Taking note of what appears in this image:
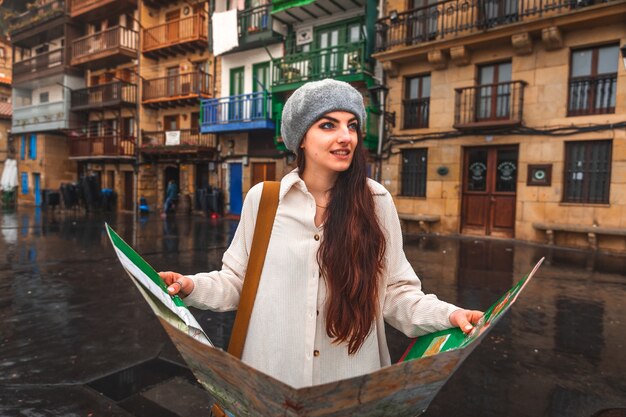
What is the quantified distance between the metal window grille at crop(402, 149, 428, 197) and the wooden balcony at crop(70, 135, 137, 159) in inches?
600

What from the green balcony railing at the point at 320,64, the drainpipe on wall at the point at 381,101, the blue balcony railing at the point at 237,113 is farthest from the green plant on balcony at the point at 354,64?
the blue balcony railing at the point at 237,113

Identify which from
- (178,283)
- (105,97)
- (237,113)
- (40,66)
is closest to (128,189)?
(105,97)

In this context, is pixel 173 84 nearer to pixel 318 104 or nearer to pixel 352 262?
pixel 318 104

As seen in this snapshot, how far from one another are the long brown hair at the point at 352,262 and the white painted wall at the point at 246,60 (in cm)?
1762

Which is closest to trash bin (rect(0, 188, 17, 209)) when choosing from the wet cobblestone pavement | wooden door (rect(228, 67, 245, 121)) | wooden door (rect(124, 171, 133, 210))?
wooden door (rect(124, 171, 133, 210))

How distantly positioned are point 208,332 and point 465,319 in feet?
12.1

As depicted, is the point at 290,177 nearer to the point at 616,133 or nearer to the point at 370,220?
the point at 370,220

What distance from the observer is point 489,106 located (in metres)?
12.8

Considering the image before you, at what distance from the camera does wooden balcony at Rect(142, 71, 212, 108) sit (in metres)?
20.2

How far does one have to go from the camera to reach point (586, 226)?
10836 millimetres

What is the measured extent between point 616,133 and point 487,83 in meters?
3.85

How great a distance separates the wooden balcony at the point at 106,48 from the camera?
2206 centimetres

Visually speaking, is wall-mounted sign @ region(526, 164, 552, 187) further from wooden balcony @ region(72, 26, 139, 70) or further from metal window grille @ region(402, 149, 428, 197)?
wooden balcony @ region(72, 26, 139, 70)

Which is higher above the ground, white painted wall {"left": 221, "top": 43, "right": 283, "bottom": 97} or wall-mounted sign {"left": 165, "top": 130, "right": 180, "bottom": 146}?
white painted wall {"left": 221, "top": 43, "right": 283, "bottom": 97}
